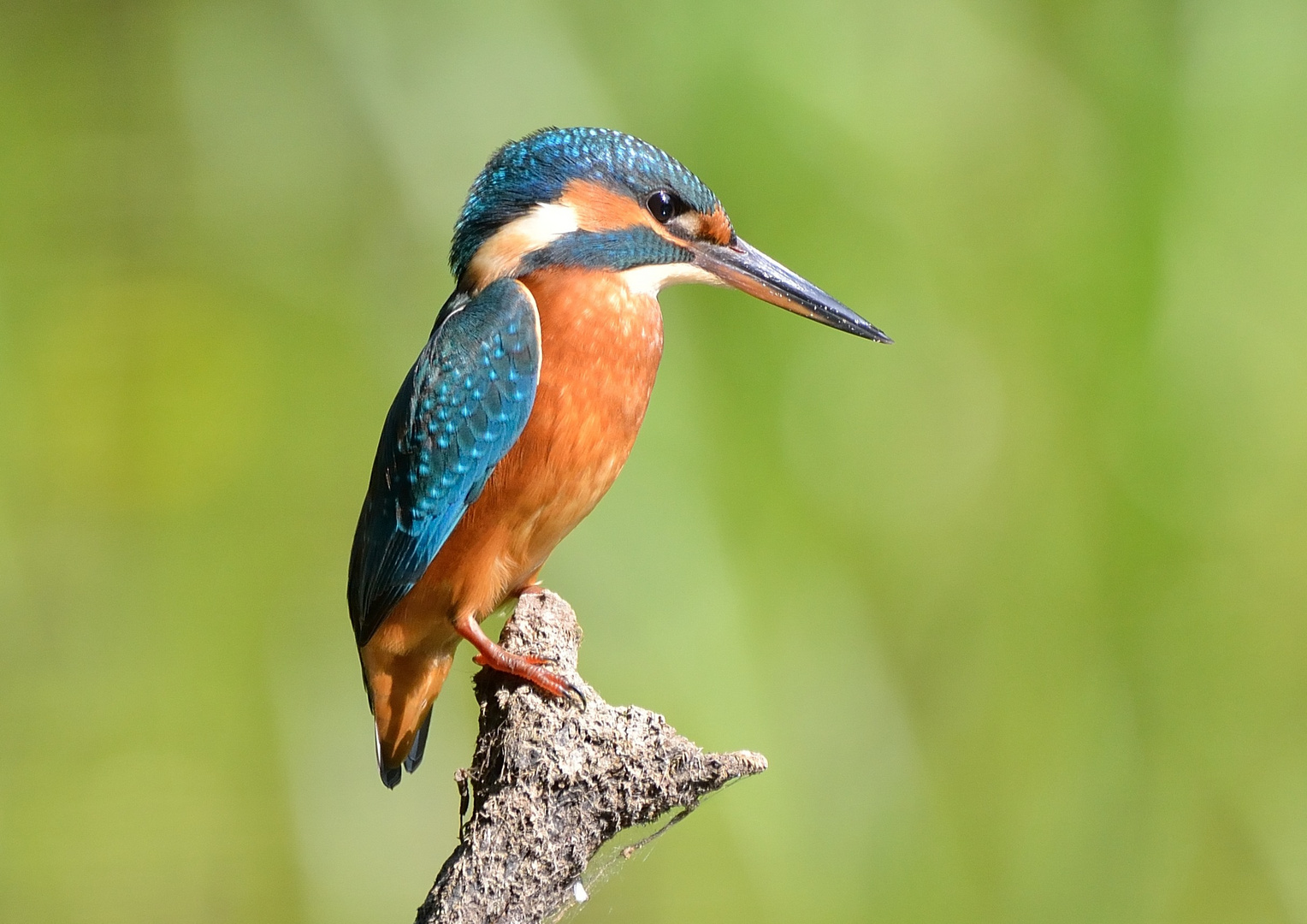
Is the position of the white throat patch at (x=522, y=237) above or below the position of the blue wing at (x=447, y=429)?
above

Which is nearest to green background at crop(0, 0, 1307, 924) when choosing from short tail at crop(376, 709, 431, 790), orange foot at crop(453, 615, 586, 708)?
short tail at crop(376, 709, 431, 790)

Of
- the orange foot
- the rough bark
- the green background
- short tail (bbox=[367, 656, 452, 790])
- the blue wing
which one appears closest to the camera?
the rough bark

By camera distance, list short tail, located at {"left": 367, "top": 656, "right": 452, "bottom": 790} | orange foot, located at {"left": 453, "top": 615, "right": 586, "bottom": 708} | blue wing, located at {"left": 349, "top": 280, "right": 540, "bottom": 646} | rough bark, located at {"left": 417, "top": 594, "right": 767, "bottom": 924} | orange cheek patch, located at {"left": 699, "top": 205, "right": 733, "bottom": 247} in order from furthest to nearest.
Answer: short tail, located at {"left": 367, "top": 656, "right": 452, "bottom": 790} < orange cheek patch, located at {"left": 699, "top": 205, "right": 733, "bottom": 247} < blue wing, located at {"left": 349, "top": 280, "right": 540, "bottom": 646} < orange foot, located at {"left": 453, "top": 615, "right": 586, "bottom": 708} < rough bark, located at {"left": 417, "top": 594, "right": 767, "bottom": 924}

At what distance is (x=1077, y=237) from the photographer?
8.89 feet

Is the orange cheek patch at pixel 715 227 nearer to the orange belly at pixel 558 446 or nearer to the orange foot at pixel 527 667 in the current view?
the orange belly at pixel 558 446

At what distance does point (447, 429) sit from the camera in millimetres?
1739

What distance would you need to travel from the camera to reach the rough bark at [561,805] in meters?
1.36

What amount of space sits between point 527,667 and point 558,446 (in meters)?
0.31

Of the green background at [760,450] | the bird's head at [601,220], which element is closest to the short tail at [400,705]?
the green background at [760,450]

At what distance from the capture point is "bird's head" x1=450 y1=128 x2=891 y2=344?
1.79 meters

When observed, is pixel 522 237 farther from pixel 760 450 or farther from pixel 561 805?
pixel 760 450

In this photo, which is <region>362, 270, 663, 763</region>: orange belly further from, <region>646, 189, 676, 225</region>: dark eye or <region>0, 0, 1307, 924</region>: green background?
<region>0, 0, 1307, 924</region>: green background

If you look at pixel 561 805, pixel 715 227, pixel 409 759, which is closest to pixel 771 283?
pixel 715 227

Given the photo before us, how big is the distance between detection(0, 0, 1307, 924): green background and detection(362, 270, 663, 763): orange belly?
64cm
